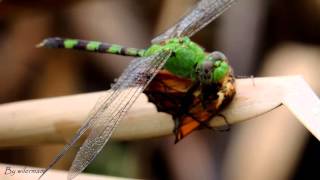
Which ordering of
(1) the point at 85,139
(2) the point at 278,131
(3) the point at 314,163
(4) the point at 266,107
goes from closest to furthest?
(4) the point at 266,107 < (1) the point at 85,139 < (2) the point at 278,131 < (3) the point at 314,163

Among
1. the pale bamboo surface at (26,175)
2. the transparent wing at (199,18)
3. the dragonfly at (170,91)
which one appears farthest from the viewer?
the transparent wing at (199,18)

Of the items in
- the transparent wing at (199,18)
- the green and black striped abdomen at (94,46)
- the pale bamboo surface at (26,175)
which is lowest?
the pale bamboo surface at (26,175)

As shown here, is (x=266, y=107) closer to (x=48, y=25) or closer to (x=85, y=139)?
(x=85, y=139)

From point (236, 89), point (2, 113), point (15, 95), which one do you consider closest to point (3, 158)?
point (15, 95)

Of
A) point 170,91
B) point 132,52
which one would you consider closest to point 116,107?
point 170,91

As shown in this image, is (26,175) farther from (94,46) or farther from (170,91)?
(94,46)

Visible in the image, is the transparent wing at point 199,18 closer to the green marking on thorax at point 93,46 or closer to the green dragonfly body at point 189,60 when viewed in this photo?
the green dragonfly body at point 189,60

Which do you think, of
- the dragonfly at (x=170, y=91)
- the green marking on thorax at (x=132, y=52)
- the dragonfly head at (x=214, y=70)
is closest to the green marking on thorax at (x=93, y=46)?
the green marking on thorax at (x=132, y=52)
